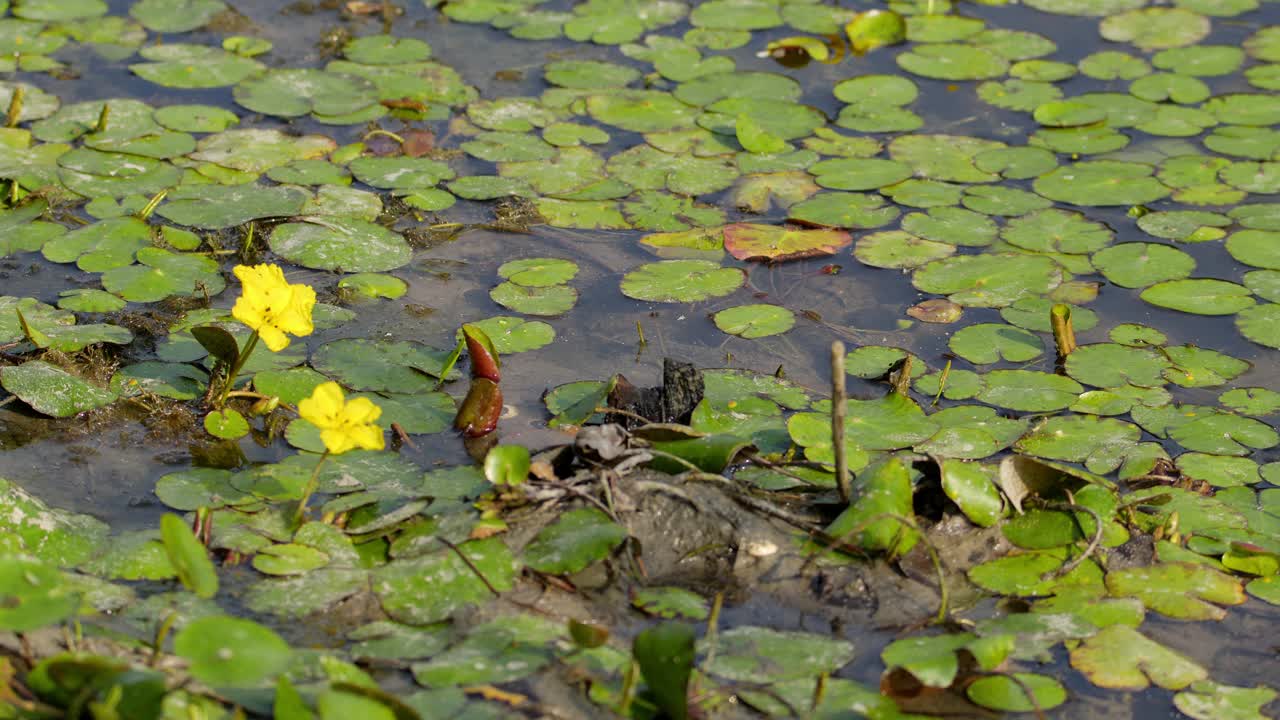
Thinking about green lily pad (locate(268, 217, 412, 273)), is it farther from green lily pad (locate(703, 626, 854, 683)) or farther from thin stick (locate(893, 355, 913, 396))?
green lily pad (locate(703, 626, 854, 683))

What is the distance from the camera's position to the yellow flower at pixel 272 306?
2.66 meters

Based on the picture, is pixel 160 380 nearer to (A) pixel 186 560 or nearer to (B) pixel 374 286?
(B) pixel 374 286

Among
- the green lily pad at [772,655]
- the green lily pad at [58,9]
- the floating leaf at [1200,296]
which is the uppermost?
the green lily pad at [58,9]

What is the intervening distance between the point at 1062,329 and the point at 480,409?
4.82 feet

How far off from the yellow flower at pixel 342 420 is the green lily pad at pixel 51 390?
0.81 meters

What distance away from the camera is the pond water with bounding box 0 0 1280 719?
229 cm

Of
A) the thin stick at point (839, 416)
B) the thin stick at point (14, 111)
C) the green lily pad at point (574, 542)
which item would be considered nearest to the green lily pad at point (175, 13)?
the thin stick at point (14, 111)

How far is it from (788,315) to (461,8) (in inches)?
96.0

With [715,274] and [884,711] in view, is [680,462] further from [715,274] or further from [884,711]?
[715,274]

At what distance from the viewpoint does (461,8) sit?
518 cm

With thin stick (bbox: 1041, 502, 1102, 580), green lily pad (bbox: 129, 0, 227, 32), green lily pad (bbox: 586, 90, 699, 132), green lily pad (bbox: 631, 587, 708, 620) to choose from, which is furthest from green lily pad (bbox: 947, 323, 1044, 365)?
green lily pad (bbox: 129, 0, 227, 32)

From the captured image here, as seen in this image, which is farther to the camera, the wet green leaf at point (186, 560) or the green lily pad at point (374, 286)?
the green lily pad at point (374, 286)

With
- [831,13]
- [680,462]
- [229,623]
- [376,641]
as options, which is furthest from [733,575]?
[831,13]

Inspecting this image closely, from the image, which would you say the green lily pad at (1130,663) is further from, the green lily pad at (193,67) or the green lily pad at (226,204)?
the green lily pad at (193,67)
